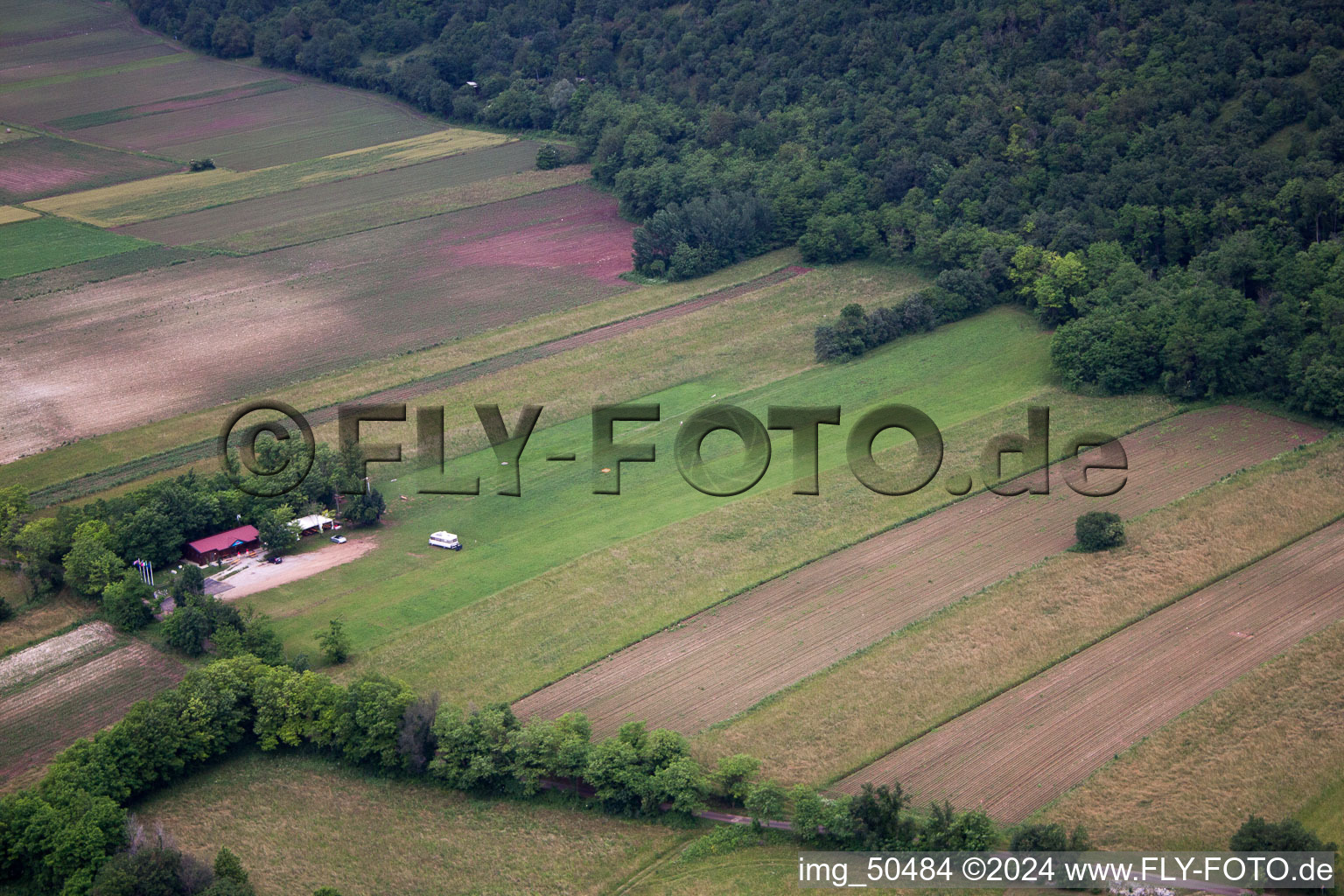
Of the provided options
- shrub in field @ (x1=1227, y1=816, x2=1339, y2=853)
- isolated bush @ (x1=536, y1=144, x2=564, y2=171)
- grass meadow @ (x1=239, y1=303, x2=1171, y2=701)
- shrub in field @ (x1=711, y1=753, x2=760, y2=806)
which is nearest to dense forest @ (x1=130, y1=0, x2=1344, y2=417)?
isolated bush @ (x1=536, y1=144, x2=564, y2=171)

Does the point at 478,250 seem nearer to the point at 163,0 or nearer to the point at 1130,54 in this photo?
the point at 1130,54

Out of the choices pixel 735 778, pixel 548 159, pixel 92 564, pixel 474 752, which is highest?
pixel 548 159

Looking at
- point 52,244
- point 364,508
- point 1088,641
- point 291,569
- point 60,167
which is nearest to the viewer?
point 1088,641

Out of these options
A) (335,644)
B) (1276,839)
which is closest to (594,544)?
(335,644)

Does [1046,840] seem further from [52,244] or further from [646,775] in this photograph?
[52,244]

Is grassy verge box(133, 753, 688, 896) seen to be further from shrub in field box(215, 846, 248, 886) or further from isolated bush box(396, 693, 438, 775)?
shrub in field box(215, 846, 248, 886)

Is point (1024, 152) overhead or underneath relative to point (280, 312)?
overhead

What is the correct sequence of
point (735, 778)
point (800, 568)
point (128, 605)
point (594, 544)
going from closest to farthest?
point (735, 778) < point (128, 605) < point (800, 568) < point (594, 544)
